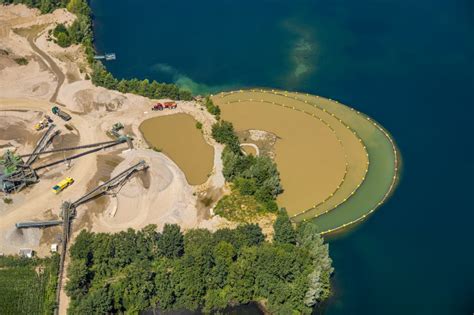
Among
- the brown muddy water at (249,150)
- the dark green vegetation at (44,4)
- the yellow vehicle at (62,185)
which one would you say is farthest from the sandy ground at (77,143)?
the brown muddy water at (249,150)

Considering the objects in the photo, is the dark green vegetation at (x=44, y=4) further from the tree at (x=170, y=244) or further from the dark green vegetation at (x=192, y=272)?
the tree at (x=170, y=244)

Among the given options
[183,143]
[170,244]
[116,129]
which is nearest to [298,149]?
[183,143]

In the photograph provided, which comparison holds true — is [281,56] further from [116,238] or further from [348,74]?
[116,238]

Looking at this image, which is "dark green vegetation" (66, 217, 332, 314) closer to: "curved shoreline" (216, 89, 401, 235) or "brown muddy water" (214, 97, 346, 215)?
"curved shoreline" (216, 89, 401, 235)

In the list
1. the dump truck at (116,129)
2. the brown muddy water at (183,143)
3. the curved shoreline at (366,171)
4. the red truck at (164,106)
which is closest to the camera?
the curved shoreline at (366,171)

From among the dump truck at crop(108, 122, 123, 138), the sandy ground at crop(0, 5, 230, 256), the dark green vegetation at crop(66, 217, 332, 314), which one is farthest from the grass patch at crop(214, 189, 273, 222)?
the dump truck at crop(108, 122, 123, 138)

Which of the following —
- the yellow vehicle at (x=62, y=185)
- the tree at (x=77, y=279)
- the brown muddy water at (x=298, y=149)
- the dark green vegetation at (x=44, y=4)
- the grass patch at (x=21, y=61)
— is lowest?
the tree at (x=77, y=279)
